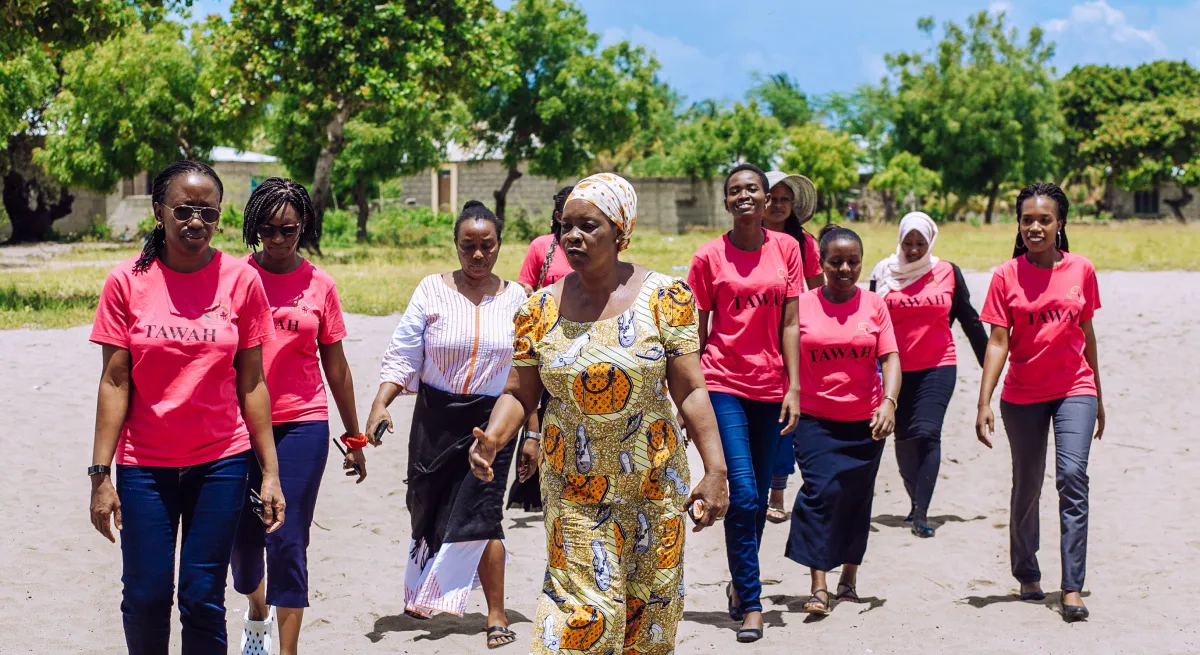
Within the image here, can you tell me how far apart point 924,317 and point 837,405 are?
5.85 ft

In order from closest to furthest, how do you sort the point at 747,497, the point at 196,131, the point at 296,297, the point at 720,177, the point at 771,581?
the point at 296,297, the point at 747,497, the point at 771,581, the point at 196,131, the point at 720,177

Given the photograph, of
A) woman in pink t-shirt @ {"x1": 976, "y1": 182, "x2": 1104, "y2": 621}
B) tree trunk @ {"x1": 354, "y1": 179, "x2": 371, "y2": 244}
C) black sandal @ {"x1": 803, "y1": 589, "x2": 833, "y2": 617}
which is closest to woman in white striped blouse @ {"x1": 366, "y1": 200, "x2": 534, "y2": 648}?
black sandal @ {"x1": 803, "y1": 589, "x2": 833, "y2": 617}

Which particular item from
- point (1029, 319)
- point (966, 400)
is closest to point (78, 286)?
point (966, 400)

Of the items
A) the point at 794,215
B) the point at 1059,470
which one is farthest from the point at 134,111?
the point at 1059,470

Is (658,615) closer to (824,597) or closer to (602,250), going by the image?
(602,250)

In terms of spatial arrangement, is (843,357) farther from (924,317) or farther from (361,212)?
(361,212)

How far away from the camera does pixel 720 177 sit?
44469mm

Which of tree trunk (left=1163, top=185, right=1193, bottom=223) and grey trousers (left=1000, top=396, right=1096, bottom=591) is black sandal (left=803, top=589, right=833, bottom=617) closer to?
grey trousers (left=1000, top=396, right=1096, bottom=591)

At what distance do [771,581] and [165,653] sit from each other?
396 cm

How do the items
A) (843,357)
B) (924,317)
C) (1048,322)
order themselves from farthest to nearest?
(924,317) → (843,357) → (1048,322)

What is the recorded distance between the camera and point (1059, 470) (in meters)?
6.26

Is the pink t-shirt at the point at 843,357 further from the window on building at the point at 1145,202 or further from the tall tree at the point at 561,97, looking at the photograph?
the window on building at the point at 1145,202

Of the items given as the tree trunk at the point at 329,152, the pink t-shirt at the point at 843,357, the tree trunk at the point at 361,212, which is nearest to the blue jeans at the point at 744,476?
the pink t-shirt at the point at 843,357

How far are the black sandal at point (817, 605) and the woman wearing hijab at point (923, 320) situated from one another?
Result: 192 centimetres
